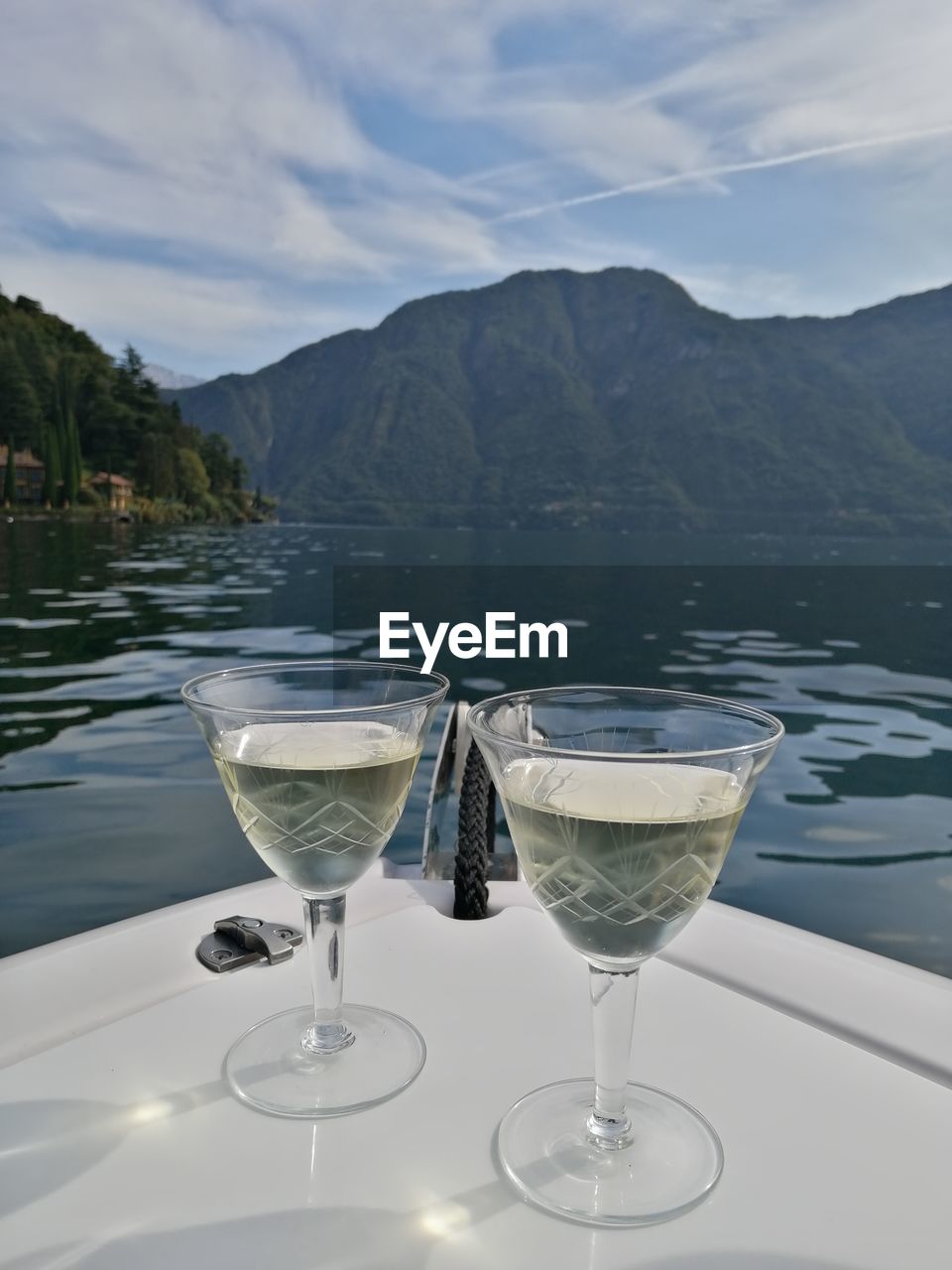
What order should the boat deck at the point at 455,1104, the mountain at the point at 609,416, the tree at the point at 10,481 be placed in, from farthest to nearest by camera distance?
the mountain at the point at 609,416
the tree at the point at 10,481
the boat deck at the point at 455,1104

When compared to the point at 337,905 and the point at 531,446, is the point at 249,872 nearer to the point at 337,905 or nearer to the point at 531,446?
the point at 337,905

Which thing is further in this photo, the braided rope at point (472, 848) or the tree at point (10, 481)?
the tree at point (10, 481)

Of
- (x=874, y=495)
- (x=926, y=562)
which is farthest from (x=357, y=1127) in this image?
(x=874, y=495)

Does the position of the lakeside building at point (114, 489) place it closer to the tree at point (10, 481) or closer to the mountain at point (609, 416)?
the tree at point (10, 481)

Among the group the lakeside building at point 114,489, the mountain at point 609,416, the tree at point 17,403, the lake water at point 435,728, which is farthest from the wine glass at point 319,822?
the mountain at point 609,416

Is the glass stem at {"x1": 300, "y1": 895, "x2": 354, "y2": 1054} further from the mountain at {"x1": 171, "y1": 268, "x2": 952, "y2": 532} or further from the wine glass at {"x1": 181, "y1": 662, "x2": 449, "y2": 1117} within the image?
the mountain at {"x1": 171, "y1": 268, "x2": 952, "y2": 532}

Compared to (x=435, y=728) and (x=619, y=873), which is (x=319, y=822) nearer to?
(x=619, y=873)
